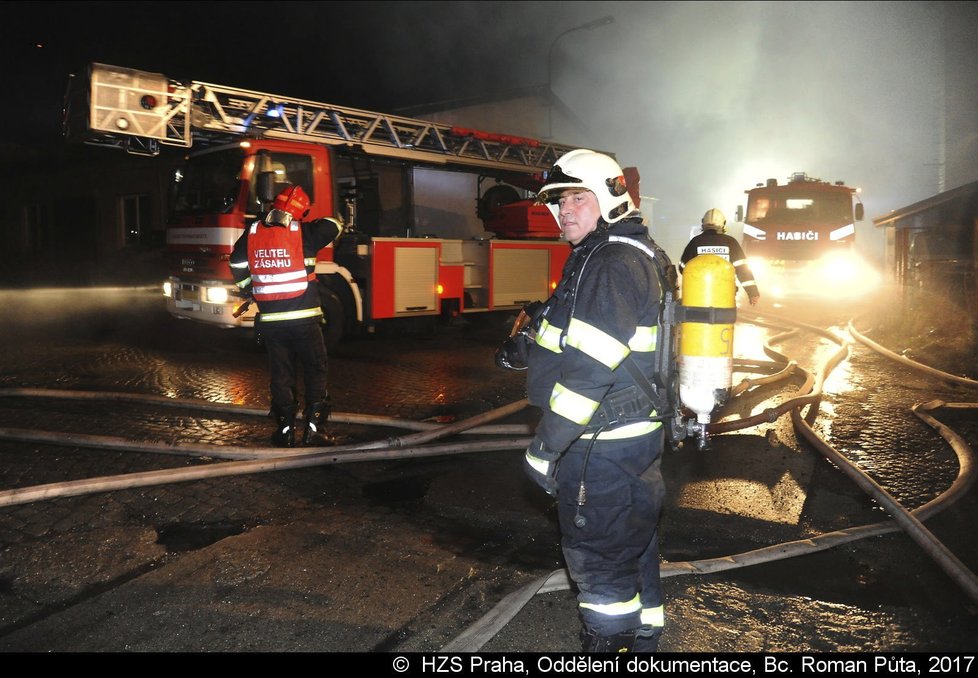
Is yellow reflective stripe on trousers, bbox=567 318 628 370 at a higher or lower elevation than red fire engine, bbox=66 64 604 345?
lower

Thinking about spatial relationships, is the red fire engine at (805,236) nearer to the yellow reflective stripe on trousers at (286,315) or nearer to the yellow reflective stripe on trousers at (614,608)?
the yellow reflective stripe on trousers at (286,315)

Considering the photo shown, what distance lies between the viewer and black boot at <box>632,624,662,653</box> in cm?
242

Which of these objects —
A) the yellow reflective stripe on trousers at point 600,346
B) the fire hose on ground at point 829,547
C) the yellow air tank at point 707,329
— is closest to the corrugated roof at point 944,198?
the fire hose on ground at point 829,547

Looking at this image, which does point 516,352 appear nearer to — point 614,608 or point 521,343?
point 521,343

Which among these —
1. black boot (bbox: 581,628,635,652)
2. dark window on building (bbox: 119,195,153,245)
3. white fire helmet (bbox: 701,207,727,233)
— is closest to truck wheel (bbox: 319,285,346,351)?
white fire helmet (bbox: 701,207,727,233)

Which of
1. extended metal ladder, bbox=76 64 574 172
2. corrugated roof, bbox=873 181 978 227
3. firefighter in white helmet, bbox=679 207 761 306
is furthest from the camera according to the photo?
corrugated roof, bbox=873 181 978 227

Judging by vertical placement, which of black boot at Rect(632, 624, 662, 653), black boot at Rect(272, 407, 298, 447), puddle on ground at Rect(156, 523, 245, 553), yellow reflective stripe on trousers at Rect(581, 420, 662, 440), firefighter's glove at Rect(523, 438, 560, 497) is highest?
yellow reflective stripe on trousers at Rect(581, 420, 662, 440)

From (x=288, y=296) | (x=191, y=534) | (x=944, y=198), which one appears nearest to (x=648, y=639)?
(x=191, y=534)

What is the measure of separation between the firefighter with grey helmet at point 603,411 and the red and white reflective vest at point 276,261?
9.14ft

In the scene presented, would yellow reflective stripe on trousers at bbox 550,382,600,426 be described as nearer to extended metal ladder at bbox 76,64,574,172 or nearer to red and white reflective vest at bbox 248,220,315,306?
red and white reflective vest at bbox 248,220,315,306

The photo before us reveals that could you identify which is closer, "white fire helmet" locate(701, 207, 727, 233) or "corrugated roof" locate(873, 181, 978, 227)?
"white fire helmet" locate(701, 207, 727, 233)

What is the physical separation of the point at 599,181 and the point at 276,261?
2937 mm

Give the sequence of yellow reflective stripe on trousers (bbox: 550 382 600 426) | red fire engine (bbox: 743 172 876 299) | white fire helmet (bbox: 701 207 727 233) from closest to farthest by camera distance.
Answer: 1. yellow reflective stripe on trousers (bbox: 550 382 600 426)
2. white fire helmet (bbox: 701 207 727 233)
3. red fire engine (bbox: 743 172 876 299)

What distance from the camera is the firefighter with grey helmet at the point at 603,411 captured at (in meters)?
2.17
